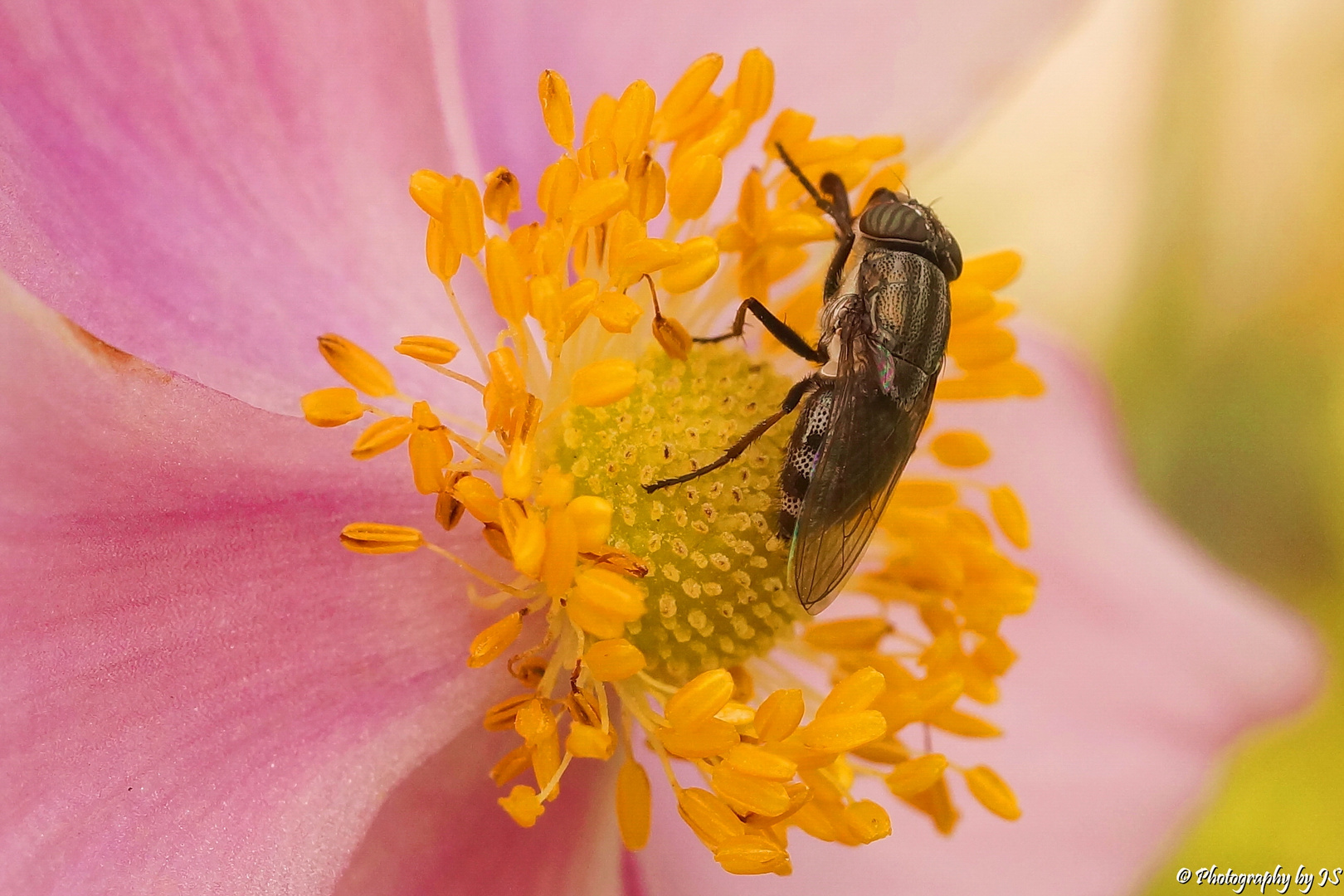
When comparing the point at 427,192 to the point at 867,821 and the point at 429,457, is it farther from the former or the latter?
the point at 867,821


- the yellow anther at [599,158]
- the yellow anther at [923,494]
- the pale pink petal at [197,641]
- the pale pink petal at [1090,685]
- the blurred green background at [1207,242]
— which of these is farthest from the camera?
the blurred green background at [1207,242]

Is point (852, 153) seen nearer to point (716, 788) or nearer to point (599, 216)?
point (599, 216)

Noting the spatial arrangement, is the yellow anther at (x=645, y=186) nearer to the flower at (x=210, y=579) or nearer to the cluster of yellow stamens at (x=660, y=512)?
the cluster of yellow stamens at (x=660, y=512)

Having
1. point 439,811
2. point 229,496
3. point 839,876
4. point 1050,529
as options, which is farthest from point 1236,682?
point 229,496

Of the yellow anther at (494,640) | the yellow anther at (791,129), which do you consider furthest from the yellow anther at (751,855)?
the yellow anther at (791,129)

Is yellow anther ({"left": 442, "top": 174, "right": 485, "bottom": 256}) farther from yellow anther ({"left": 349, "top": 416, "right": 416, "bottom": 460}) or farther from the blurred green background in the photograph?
the blurred green background
